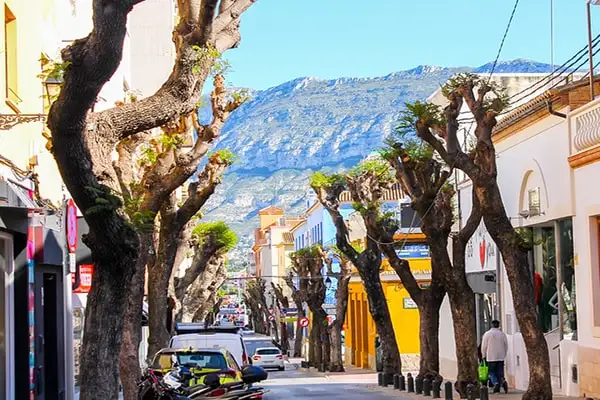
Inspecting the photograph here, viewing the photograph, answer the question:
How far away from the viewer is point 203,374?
15.7 m

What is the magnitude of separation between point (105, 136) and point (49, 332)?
28.7 feet

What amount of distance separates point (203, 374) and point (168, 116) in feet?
14.4

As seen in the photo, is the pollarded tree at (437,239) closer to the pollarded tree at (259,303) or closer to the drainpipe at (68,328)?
the drainpipe at (68,328)

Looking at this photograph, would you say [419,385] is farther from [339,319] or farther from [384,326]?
[339,319]

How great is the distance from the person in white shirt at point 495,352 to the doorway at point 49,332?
35.1 ft

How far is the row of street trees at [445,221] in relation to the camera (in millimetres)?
20734

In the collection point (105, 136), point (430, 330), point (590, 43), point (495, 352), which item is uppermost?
point (590, 43)

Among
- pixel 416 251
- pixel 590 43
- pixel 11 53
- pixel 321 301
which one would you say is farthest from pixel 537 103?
pixel 321 301

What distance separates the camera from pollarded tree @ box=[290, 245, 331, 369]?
5562 centimetres

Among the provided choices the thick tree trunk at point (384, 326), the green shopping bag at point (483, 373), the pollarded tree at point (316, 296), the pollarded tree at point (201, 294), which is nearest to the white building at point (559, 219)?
the green shopping bag at point (483, 373)

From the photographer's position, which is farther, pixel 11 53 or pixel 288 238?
pixel 288 238

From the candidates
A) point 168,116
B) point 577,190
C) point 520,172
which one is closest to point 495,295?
point 520,172

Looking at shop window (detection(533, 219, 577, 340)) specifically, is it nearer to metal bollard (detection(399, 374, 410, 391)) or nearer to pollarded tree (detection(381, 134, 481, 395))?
pollarded tree (detection(381, 134, 481, 395))

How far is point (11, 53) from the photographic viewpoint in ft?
56.2
